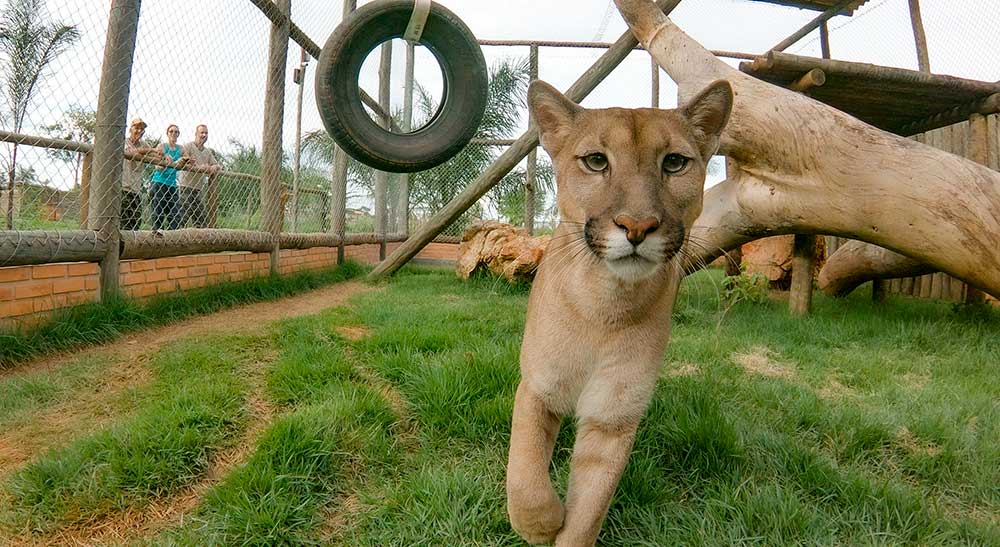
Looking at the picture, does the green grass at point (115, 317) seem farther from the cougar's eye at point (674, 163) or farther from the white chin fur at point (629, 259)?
the cougar's eye at point (674, 163)

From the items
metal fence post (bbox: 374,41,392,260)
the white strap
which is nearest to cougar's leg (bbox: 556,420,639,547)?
the white strap

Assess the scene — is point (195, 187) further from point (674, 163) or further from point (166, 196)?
point (674, 163)

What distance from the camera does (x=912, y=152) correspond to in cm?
307

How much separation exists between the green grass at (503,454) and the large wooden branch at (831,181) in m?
0.89

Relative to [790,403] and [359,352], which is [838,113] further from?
[359,352]

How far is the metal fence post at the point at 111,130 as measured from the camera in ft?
13.3

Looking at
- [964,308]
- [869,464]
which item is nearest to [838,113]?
[869,464]

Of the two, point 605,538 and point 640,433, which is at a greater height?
point 640,433

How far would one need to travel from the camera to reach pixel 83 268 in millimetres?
3992

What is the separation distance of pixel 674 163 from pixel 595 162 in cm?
31

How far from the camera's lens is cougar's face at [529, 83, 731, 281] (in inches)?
70.8

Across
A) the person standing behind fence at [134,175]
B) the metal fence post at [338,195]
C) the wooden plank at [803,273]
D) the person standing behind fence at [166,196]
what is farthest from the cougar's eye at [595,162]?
the metal fence post at [338,195]

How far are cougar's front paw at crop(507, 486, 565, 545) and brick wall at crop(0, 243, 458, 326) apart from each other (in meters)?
3.49

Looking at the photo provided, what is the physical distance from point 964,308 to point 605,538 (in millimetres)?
5715
